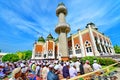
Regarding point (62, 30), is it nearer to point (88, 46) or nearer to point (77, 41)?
point (77, 41)

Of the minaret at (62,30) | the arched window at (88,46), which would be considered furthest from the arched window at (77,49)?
the minaret at (62,30)

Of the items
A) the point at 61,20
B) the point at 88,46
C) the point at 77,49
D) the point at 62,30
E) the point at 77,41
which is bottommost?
the point at 77,49

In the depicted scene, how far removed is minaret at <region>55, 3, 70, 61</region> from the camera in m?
28.7

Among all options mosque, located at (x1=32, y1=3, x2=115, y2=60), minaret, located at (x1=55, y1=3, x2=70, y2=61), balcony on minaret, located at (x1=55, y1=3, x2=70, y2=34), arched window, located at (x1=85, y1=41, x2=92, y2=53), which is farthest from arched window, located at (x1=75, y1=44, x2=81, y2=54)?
balcony on minaret, located at (x1=55, y1=3, x2=70, y2=34)

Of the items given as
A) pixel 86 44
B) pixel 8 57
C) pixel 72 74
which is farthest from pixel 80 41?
pixel 8 57

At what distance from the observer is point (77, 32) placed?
1291 inches

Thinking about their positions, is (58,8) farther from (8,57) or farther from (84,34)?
(8,57)

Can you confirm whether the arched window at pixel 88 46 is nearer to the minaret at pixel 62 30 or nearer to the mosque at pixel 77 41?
the mosque at pixel 77 41

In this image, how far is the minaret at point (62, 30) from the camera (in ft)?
94.1

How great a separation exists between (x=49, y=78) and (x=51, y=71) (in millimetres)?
320

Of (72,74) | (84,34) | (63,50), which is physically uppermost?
(84,34)

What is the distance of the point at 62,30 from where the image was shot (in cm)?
3109

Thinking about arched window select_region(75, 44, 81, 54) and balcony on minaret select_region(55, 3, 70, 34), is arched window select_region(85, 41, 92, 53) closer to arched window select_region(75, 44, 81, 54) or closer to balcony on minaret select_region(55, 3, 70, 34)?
arched window select_region(75, 44, 81, 54)

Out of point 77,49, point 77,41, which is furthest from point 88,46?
point 77,41
